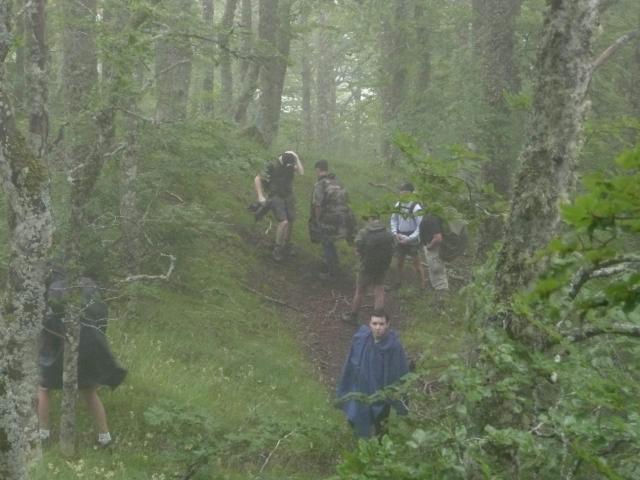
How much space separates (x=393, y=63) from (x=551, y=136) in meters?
15.6

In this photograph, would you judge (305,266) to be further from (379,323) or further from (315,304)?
(379,323)

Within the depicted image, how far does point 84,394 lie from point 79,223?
6.14 feet

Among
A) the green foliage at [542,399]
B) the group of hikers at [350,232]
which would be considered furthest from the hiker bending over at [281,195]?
the green foliage at [542,399]

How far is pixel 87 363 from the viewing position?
27.3ft

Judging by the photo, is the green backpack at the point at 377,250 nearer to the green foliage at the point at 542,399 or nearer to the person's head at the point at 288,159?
the person's head at the point at 288,159

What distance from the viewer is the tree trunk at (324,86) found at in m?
31.8

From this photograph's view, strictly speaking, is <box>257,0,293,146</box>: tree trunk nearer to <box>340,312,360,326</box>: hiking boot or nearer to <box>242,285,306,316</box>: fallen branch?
<box>242,285,306,316</box>: fallen branch

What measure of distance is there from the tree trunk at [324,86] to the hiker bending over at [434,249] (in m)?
16.2

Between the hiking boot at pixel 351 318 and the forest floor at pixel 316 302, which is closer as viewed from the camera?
the forest floor at pixel 316 302

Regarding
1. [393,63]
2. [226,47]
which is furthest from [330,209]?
[393,63]

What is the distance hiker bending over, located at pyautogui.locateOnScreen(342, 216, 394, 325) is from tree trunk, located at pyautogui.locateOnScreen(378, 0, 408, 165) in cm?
726

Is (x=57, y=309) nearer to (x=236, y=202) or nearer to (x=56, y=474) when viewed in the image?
(x=56, y=474)

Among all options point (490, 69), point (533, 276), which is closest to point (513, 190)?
point (533, 276)

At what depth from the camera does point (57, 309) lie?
814cm
